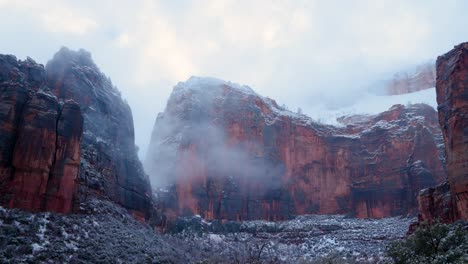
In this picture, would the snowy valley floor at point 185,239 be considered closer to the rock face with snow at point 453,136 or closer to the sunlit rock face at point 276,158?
the sunlit rock face at point 276,158

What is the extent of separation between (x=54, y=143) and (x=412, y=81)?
156084 mm

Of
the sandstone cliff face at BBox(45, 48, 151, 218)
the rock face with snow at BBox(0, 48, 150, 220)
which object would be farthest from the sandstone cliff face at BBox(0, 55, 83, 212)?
the sandstone cliff face at BBox(45, 48, 151, 218)

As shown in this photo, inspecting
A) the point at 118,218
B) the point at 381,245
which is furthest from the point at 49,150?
the point at 381,245

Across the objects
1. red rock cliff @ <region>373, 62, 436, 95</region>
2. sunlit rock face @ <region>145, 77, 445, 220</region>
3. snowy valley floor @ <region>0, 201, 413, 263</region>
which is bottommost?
snowy valley floor @ <region>0, 201, 413, 263</region>

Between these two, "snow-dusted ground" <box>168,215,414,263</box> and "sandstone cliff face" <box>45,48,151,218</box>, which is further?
"snow-dusted ground" <box>168,215,414,263</box>

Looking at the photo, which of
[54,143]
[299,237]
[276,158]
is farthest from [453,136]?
[276,158]

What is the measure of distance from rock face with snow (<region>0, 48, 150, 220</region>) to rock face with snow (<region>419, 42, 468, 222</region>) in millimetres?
33740

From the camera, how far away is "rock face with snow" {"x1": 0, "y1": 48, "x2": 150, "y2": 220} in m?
39.3

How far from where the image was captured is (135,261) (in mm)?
38625

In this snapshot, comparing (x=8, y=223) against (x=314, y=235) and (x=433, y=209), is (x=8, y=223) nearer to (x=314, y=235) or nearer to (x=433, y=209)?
(x=433, y=209)

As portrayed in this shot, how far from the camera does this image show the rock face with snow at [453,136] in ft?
128

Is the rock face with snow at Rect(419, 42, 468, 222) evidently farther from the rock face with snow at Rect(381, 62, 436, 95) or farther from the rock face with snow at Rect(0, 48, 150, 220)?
the rock face with snow at Rect(381, 62, 436, 95)

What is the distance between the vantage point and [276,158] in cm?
9644

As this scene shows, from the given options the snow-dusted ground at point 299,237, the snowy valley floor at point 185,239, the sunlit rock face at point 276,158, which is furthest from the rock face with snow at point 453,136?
the sunlit rock face at point 276,158
